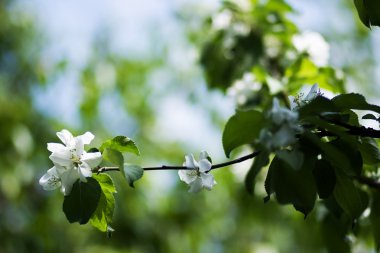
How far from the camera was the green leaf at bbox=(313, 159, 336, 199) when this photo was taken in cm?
94

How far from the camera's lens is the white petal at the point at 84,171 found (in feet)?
3.17

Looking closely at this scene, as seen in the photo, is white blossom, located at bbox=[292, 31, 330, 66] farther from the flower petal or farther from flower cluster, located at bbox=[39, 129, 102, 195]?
flower cluster, located at bbox=[39, 129, 102, 195]

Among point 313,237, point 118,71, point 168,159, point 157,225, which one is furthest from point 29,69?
point 313,237

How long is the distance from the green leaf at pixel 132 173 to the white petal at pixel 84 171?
2.5 inches

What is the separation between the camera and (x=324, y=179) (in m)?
0.94

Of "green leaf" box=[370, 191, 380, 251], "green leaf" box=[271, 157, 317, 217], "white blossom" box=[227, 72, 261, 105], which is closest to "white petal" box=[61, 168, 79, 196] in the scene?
"green leaf" box=[271, 157, 317, 217]

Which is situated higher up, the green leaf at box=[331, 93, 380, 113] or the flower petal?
the green leaf at box=[331, 93, 380, 113]

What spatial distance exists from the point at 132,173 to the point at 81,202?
0.10 meters

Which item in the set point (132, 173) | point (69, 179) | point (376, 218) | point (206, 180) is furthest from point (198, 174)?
point (376, 218)

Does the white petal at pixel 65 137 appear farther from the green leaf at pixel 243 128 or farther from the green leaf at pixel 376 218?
the green leaf at pixel 376 218

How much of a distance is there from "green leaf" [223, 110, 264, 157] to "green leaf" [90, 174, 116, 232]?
0.23m

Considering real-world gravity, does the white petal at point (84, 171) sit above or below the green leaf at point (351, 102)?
above

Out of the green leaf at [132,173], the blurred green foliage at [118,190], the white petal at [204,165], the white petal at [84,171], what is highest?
the white petal at [84,171]

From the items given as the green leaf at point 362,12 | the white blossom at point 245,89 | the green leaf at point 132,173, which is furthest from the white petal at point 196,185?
the white blossom at point 245,89
